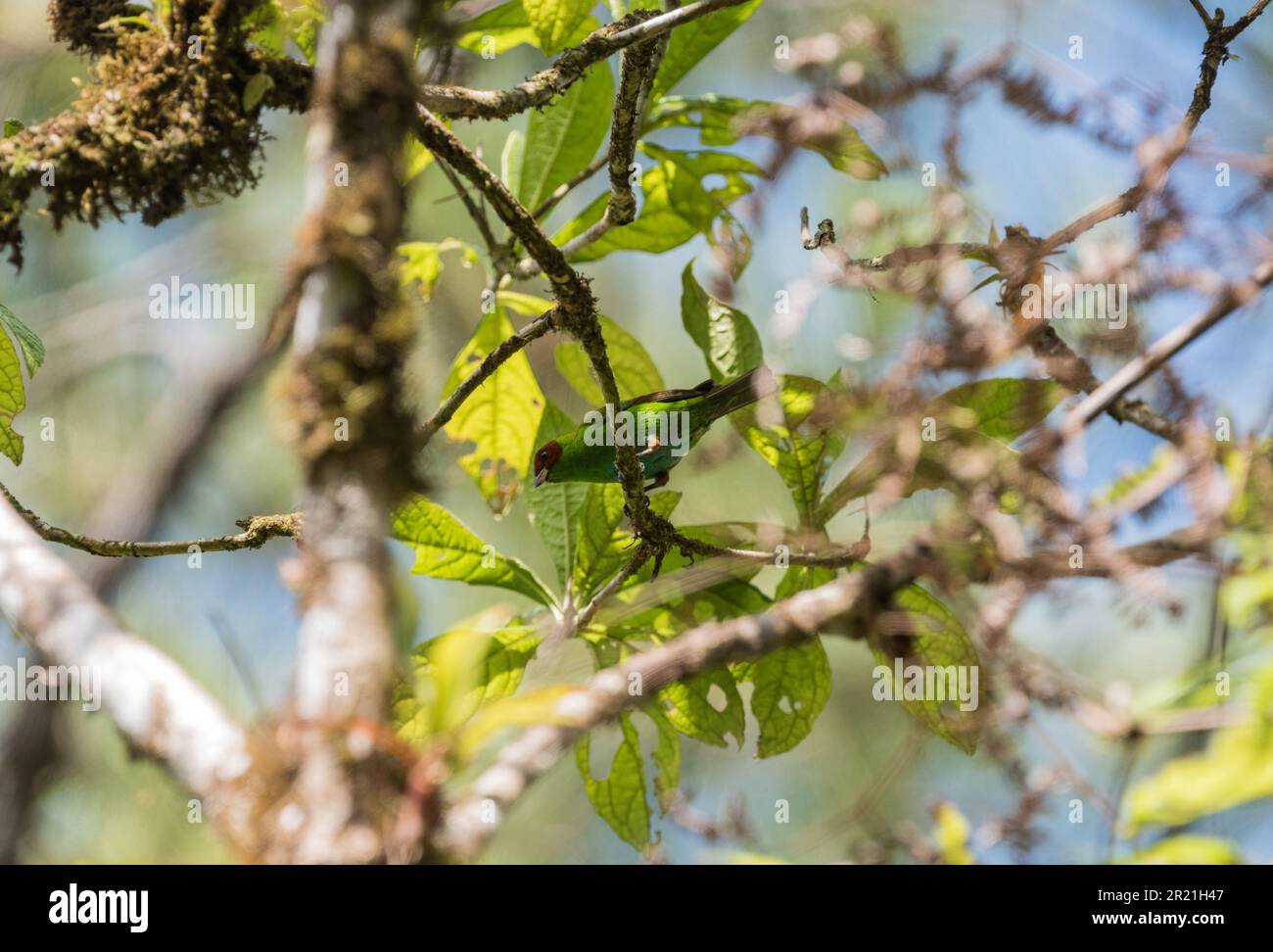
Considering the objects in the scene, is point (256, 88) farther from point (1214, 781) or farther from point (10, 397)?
point (1214, 781)

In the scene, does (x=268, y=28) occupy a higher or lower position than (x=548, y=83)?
higher

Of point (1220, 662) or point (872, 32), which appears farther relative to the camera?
point (872, 32)

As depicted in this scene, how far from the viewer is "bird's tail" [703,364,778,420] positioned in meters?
2.64

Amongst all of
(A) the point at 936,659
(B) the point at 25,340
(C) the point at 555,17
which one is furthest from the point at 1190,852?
(B) the point at 25,340

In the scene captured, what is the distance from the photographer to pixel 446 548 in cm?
254

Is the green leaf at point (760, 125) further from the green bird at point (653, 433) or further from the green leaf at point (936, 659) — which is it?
Result: the green leaf at point (936, 659)

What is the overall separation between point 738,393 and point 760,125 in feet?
2.32

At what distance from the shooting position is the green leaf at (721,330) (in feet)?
8.73

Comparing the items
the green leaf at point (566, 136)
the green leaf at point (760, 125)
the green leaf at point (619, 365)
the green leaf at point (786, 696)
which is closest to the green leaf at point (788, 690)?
the green leaf at point (786, 696)

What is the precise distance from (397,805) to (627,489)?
4.49 ft

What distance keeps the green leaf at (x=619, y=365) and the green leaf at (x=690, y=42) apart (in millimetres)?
659
